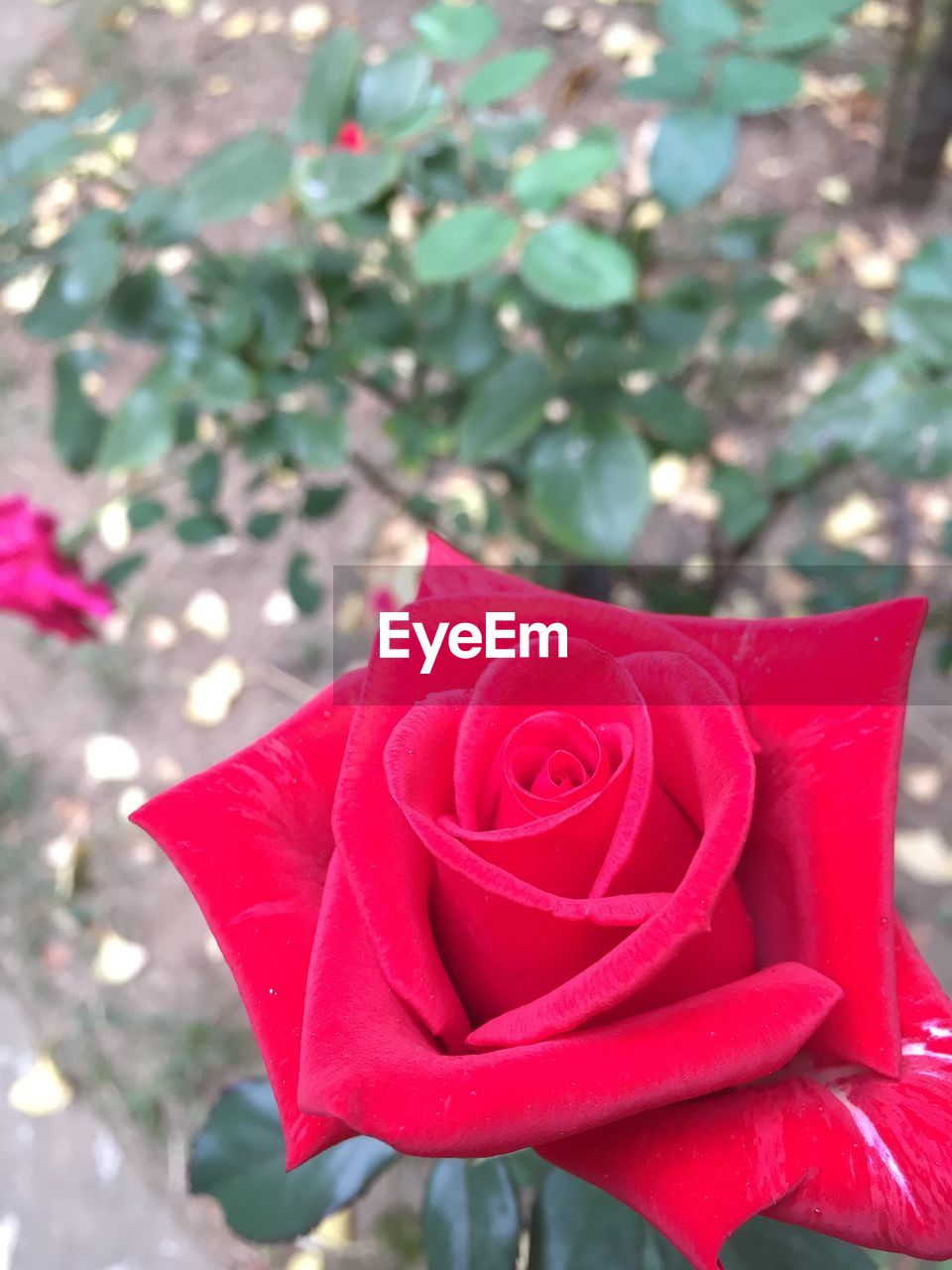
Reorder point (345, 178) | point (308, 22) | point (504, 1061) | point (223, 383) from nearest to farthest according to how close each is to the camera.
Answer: point (504, 1061) < point (345, 178) < point (223, 383) < point (308, 22)

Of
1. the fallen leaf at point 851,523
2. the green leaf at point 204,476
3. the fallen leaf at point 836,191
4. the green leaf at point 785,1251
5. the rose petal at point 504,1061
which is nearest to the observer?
the rose petal at point 504,1061

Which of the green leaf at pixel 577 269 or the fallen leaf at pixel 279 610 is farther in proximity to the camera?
the fallen leaf at pixel 279 610

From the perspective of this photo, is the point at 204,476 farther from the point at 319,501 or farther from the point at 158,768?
the point at 158,768

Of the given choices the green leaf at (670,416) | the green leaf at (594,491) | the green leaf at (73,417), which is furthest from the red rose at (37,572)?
the green leaf at (670,416)

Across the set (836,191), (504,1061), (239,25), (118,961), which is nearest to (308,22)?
(239,25)

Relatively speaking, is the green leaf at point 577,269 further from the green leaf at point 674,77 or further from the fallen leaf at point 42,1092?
the fallen leaf at point 42,1092

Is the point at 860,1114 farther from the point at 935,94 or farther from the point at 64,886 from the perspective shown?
the point at 935,94

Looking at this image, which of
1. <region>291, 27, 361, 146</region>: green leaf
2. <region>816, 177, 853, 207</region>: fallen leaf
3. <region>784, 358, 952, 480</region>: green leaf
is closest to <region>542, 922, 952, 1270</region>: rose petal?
<region>784, 358, 952, 480</region>: green leaf

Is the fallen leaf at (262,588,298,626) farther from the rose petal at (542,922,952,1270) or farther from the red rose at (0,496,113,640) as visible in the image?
the rose petal at (542,922,952,1270)
